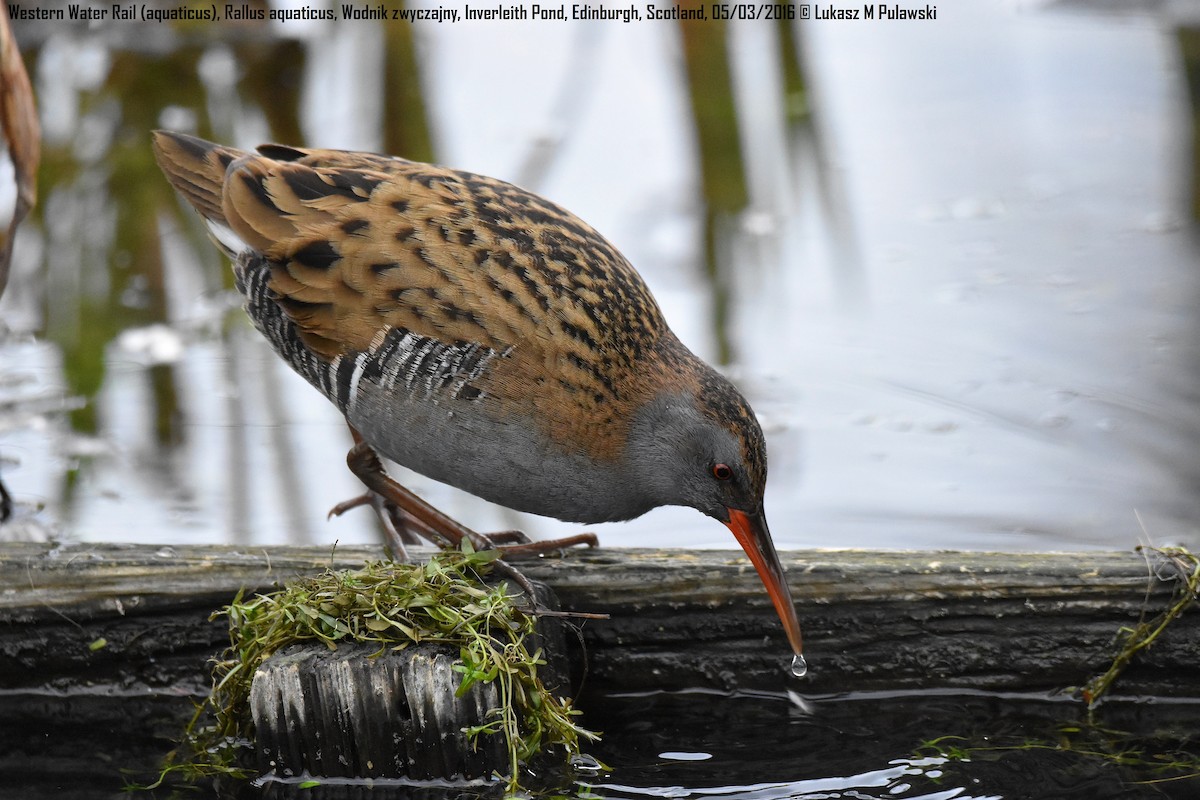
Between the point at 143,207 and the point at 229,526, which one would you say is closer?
the point at 229,526

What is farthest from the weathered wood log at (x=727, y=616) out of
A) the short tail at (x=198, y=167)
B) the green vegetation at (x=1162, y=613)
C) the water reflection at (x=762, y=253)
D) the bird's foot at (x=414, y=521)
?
the water reflection at (x=762, y=253)

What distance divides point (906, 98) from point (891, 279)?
1.97 m

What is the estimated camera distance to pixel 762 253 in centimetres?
677

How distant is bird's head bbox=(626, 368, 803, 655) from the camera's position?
3.40 m

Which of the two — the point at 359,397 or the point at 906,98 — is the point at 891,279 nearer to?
the point at 906,98

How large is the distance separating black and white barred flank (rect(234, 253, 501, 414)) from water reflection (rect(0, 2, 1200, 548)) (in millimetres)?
1262

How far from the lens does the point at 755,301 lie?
6.36 m

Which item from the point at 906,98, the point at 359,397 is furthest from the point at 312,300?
the point at 906,98

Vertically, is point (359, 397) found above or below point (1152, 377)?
above

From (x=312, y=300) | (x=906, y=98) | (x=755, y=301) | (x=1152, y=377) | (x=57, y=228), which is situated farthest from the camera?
(x=906, y=98)

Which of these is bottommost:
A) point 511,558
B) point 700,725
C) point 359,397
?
point 700,725

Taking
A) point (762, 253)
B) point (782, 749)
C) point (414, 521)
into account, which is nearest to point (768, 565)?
point (782, 749)

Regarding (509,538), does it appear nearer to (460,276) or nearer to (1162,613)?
(460,276)

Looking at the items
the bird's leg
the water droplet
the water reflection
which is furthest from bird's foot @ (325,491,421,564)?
the water droplet
